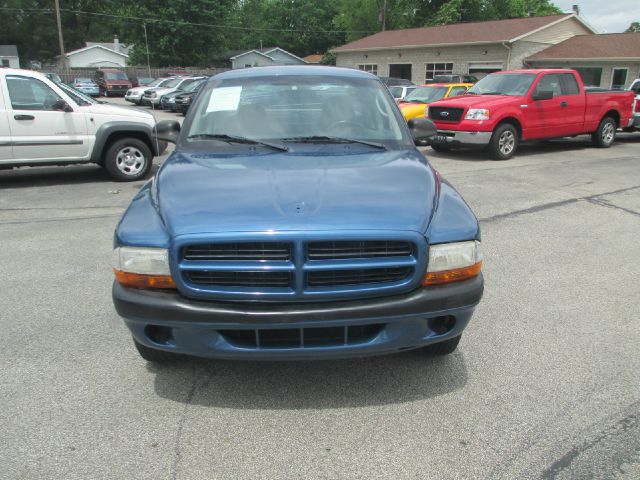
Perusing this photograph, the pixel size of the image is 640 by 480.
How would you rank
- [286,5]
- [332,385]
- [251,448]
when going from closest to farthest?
[251,448] → [332,385] → [286,5]

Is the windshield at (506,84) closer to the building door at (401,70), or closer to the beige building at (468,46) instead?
the beige building at (468,46)

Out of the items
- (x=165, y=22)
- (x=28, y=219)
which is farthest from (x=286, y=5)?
(x=28, y=219)

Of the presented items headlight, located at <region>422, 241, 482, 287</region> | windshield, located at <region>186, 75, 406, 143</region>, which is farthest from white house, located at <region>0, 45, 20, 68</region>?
headlight, located at <region>422, 241, 482, 287</region>

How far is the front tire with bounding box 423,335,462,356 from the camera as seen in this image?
10.4ft

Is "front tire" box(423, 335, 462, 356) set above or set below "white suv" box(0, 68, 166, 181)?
below

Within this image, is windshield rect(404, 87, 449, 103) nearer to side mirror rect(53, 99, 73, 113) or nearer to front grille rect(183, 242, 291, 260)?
side mirror rect(53, 99, 73, 113)

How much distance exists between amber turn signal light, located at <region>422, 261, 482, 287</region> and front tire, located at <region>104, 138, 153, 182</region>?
24.9 feet

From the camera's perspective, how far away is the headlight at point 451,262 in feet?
8.66

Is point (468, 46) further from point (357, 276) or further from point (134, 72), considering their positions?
point (357, 276)

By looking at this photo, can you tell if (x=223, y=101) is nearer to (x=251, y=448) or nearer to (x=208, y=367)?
(x=208, y=367)

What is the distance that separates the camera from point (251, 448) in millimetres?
2557

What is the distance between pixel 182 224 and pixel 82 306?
6.79ft

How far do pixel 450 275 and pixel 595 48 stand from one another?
31.3 m

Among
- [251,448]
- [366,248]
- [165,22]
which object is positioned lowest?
[251,448]
